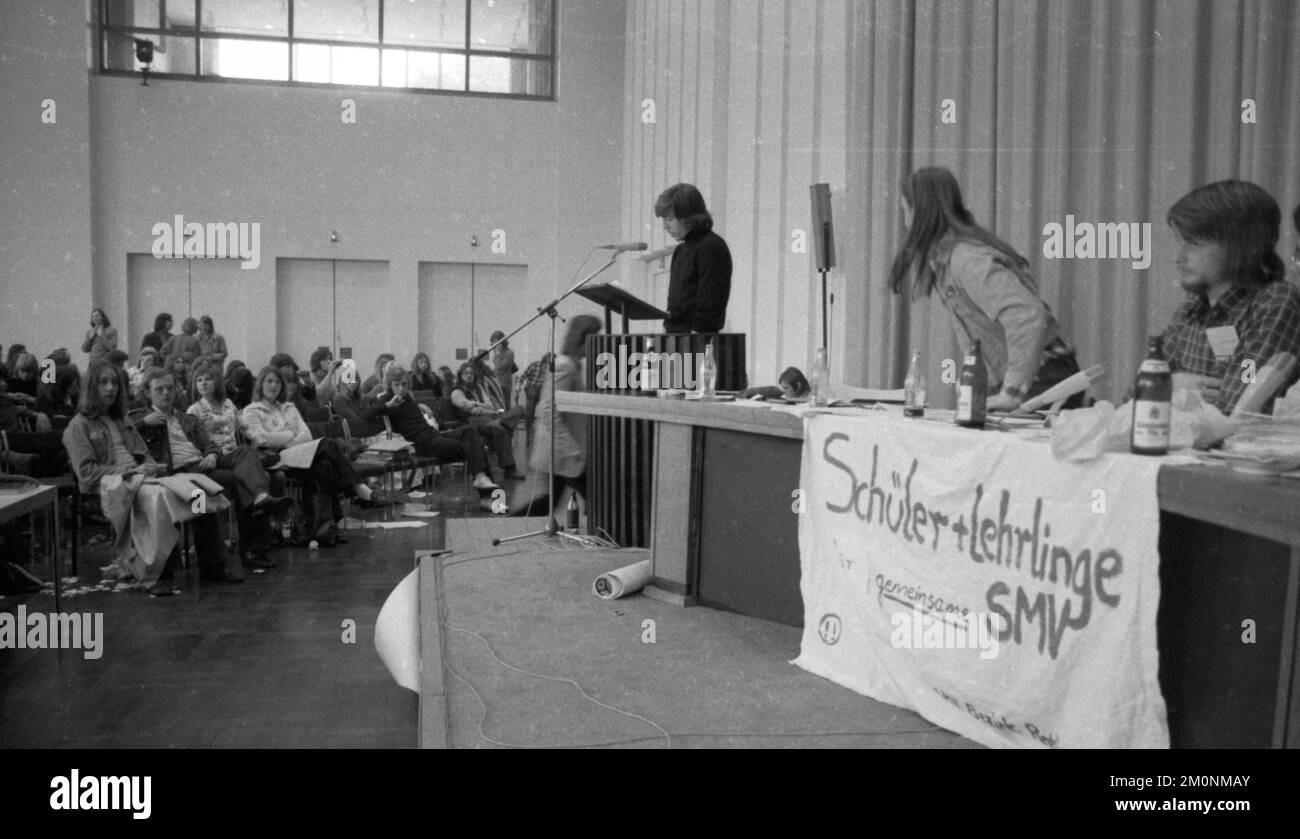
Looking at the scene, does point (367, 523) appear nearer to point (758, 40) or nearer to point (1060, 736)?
point (758, 40)

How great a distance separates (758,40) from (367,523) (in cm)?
434

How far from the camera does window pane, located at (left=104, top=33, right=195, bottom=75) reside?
12.5 metres

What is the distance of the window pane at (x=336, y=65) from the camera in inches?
506

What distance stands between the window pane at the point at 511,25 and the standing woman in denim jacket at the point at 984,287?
37.4 ft

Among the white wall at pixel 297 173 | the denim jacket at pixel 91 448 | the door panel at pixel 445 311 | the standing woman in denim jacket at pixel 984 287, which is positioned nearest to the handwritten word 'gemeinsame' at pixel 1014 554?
the standing woman in denim jacket at pixel 984 287

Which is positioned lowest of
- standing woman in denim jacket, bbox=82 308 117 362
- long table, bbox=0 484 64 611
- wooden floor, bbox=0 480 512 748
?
wooden floor, bbox=0 480 512 748

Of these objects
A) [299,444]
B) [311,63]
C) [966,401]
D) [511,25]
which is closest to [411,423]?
[299,444]

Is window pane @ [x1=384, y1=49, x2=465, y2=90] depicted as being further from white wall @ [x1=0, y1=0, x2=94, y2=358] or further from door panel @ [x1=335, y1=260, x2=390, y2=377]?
white wall @ [x1=0, y1=0, x2=94, y2=358]

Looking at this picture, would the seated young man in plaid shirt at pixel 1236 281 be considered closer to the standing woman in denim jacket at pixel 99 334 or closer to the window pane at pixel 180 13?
the standing woman in denim jacket at pixel 99 334

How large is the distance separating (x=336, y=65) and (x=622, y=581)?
1127cm

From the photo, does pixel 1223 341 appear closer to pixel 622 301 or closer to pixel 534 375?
pixel 622 301

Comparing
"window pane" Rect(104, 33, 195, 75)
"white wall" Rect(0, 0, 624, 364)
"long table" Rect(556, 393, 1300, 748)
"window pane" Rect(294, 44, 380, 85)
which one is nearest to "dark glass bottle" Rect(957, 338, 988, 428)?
"long table" Rect(556, 393, 1300, 748)

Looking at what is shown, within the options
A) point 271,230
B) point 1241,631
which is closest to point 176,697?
point 1241,631

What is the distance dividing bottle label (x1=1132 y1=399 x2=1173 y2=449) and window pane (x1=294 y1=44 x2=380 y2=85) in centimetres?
1257
